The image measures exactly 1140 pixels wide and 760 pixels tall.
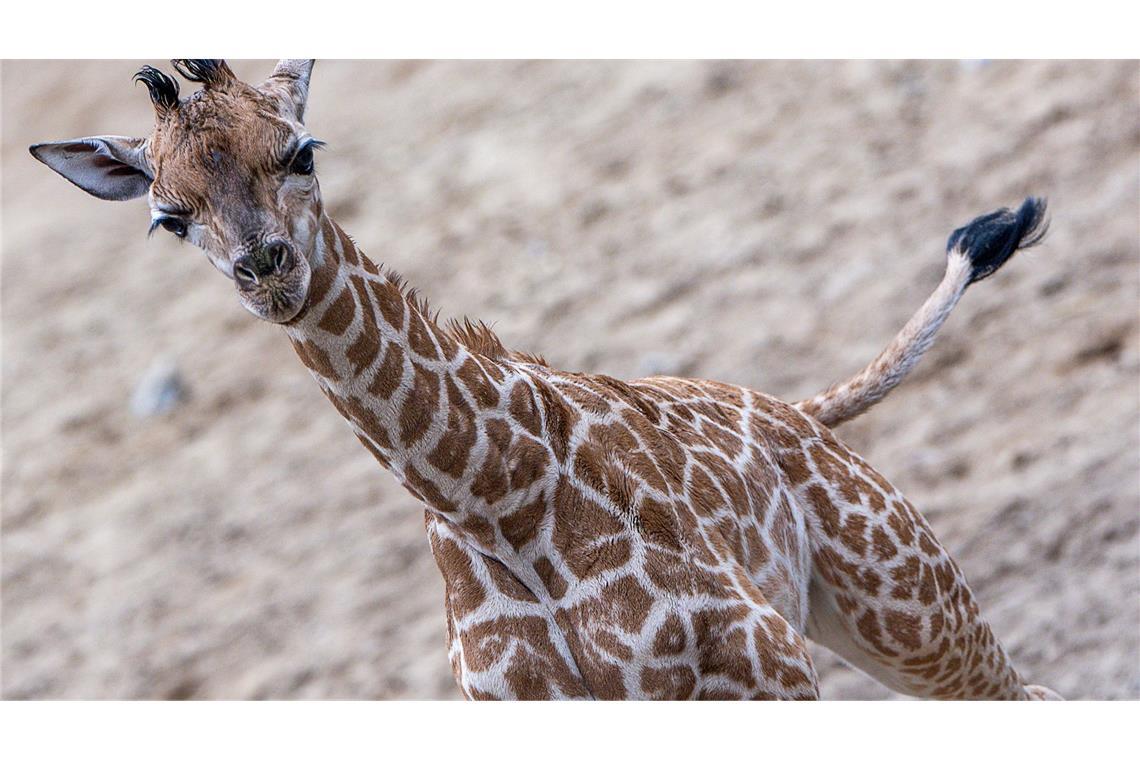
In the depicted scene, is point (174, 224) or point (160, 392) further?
point (160, 392)

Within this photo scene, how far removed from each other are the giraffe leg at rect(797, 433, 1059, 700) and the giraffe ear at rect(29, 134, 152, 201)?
186 cm

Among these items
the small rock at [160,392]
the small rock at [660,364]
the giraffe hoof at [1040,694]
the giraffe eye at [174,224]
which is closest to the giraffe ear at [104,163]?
the giraffe eye at [174,224]

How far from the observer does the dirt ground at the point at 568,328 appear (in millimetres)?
6945

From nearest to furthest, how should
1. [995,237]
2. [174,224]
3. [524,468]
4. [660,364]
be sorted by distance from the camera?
[174,224] → [524,468] → [995,237] → [660,364]

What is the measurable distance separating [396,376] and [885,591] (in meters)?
1.59

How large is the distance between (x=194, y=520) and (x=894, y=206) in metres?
4.67

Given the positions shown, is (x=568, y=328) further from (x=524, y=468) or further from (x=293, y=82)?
(x=293, y=82)

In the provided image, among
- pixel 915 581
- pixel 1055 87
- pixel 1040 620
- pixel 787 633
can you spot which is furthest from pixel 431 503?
pixel 1055 87

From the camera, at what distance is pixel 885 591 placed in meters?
3.72

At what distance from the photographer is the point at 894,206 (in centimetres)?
862

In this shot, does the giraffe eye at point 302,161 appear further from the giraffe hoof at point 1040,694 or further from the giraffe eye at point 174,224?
the giraffe hoof at point 1040,694

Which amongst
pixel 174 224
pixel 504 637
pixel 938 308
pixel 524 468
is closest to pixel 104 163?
pixel 174 224

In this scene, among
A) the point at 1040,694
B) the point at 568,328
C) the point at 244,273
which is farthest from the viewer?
the point at 568,328

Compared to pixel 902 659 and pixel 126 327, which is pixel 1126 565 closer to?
pixel 902 659
